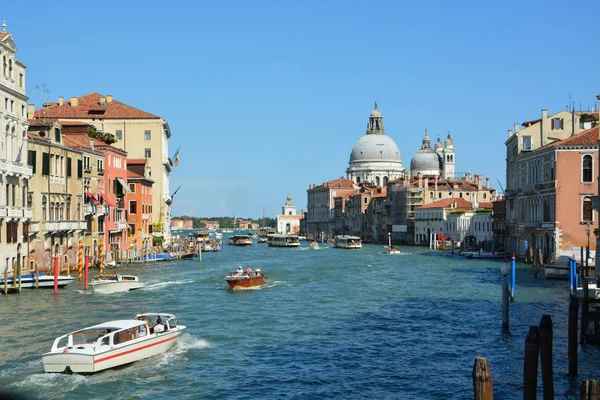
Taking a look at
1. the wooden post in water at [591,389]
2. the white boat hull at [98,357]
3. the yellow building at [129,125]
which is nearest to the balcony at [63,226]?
the white boat hull at [98,357]

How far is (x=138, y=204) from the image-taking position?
→ 2340 inches

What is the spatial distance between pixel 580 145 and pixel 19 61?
29.1 metres

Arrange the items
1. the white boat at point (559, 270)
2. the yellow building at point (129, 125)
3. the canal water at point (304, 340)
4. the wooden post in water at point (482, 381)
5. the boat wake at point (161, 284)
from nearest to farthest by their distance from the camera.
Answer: the wooden post in water at point (482, 381) < the canal water at point (304, 340) < the boat wake at point (161, 284) < the white boat at point (559, 270) < the yellow building at point (129, 125)

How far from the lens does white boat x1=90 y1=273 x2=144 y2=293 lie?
33.1 m

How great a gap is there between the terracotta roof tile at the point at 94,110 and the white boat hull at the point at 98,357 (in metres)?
49.3

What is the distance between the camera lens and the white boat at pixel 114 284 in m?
33.1

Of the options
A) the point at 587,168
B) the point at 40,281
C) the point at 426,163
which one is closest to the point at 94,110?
the point at 40,281

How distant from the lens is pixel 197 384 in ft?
56.6

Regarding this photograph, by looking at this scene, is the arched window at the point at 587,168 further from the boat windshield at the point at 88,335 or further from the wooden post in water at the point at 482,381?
the wooden post in water at the point at 482,381

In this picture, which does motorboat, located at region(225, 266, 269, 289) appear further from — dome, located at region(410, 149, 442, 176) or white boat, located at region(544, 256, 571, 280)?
dome, located at region(410, 149, 442, 176)

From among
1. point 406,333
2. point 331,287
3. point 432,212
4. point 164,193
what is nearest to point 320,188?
point 432,212

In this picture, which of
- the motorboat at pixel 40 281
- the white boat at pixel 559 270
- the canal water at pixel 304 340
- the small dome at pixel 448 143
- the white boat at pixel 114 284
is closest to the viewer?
the canal water at pixel 304 340

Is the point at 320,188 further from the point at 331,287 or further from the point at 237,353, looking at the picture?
the point at 237,353

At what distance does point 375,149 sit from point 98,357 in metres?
159
